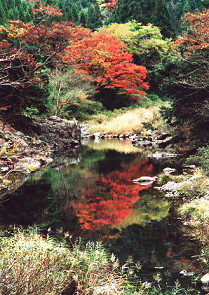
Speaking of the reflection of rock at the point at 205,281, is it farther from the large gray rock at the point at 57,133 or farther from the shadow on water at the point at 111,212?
the large gray rock at the point at 57,133

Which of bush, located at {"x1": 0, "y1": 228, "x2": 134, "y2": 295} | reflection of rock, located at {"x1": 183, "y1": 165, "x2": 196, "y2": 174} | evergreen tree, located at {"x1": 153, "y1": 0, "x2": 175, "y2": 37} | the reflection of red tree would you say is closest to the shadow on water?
the reflection of red tree

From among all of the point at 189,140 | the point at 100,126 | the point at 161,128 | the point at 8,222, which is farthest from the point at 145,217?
the point at 100,126

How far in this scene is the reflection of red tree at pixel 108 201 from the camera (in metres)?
7.33

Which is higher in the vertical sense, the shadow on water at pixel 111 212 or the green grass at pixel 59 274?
the green grass at pixel 59 274

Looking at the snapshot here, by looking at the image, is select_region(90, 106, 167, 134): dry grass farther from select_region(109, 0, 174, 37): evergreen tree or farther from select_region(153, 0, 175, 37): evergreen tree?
select_region(109, 0, 174, 37): evergreen tree

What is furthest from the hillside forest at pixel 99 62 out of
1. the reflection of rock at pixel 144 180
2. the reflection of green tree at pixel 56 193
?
the reflection of green tree at pixel 56 193

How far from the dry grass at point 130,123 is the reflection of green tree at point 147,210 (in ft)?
45.7

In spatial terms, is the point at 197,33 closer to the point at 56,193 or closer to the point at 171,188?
→ the point at 171,188

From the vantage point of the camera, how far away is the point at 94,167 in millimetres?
13656

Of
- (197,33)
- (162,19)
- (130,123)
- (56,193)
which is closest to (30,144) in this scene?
(56,193)

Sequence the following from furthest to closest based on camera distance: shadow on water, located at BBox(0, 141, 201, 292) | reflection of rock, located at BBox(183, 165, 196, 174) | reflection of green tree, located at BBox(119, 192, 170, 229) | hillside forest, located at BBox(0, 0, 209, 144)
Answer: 1. hillside forest, located at BBox(0, 0, 209, 144)
2. reflection of rock, located at BBox(183, 165, 196, 174)
3. reflection of green tree, located at BBox(119, 192, 170, 229)
4. shadow on water, located at BBox(0, 141, 201, 292)

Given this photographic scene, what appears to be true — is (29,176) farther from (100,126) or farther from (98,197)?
(100,126)

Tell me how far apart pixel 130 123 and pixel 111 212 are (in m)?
17.9

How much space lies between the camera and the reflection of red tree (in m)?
7.33
